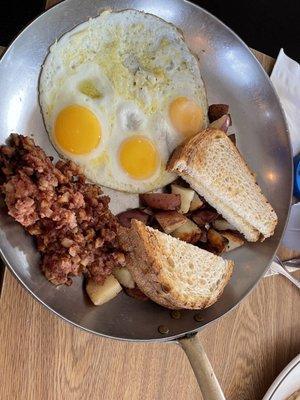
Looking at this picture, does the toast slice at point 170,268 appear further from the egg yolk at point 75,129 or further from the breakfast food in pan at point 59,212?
the egg yolk at point 75,129

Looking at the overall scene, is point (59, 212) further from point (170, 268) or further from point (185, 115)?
point (185, 115)

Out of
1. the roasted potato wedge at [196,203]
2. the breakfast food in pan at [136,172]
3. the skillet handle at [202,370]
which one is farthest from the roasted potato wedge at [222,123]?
the skillet handle at [202,370]

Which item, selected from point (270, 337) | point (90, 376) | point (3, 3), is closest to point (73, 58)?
point (3, 3)

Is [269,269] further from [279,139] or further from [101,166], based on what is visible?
[101,166]

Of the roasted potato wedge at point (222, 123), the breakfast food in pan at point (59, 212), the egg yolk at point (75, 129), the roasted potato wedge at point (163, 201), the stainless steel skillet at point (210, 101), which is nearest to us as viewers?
the breakfast food in pan at point (59, 212)

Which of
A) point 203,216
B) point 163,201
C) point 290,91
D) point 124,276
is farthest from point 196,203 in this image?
point 290,91

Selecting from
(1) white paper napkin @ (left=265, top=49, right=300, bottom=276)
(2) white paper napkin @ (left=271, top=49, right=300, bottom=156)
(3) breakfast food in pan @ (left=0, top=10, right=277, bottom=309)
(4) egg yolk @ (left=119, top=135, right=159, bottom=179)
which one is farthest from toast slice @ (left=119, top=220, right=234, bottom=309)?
Answer: (2) white paper napkin @ (left=271, top=49, right=300, bottom=156)
